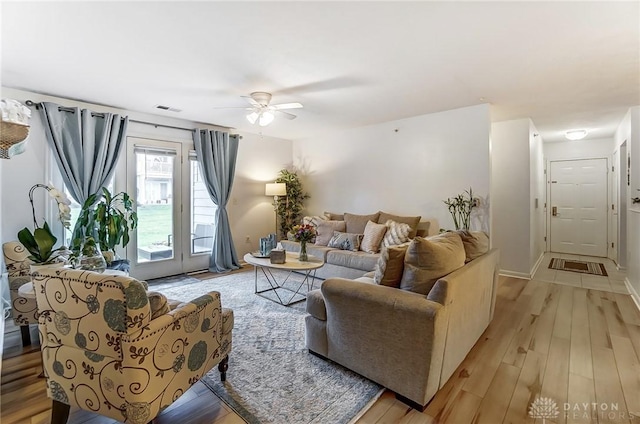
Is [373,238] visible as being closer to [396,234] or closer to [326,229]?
[396,234]

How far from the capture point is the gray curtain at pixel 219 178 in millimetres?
5047

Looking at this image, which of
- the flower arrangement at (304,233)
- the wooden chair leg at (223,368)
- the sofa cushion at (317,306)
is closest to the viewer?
the wooden chair leg at (223,368)

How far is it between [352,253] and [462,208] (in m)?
1.74

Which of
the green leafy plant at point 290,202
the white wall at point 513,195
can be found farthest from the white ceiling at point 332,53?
the green leafy plant at point 290,202

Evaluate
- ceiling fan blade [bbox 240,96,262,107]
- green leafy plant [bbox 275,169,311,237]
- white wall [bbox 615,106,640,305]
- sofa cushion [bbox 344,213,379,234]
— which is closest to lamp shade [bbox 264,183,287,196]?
green leafy plant [bbox 275,169,311,237]

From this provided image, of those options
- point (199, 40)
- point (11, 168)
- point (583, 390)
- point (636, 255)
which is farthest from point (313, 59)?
point (636, 255)

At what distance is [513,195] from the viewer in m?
4.72

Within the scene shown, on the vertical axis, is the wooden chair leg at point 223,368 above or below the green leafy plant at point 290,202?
below

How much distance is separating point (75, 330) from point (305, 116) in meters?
3.95

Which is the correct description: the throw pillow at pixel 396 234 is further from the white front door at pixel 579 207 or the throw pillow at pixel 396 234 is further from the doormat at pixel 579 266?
the white front door at pixel 579 207

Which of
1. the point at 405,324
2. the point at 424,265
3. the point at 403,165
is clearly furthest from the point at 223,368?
the point at 403,165

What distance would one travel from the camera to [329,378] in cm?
213

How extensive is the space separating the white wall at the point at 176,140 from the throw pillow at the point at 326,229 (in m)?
1.56

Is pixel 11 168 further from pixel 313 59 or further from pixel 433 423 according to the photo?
pixel 433 423
